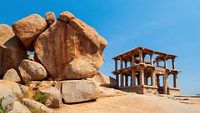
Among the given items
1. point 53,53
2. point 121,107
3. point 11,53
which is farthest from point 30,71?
point 121,107

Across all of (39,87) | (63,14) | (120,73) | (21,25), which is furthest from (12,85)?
(120,73)

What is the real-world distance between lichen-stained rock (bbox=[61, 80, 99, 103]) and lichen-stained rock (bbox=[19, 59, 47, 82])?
3189mm

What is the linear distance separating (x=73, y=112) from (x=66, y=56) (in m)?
7.65

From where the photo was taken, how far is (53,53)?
2384 cm

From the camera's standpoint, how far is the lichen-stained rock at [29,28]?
23.7 meters

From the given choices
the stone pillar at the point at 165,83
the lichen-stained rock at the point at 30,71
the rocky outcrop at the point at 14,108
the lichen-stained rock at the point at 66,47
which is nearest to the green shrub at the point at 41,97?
the rocky outcrop at the point at 14,108

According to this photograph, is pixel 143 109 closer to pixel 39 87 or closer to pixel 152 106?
pixel 152 106

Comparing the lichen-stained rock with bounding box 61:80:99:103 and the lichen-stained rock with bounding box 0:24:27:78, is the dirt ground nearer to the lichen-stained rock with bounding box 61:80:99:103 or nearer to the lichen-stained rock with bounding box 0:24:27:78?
the lichen-stained rock with bounding box 61:80:99:103

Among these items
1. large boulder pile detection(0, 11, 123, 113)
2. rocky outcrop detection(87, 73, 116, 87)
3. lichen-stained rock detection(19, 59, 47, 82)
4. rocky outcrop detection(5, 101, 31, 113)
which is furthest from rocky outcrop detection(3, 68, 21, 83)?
rocky outcrop detection(87, 73, 116, 87)

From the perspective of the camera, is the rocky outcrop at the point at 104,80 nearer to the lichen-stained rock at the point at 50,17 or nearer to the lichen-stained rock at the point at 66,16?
the lichen-stained rock at the point at 50,17

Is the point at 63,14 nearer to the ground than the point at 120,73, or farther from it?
farther from it

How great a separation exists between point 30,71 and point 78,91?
4907 millimetres

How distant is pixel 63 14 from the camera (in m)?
24.1

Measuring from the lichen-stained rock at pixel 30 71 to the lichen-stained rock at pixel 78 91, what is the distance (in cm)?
319
